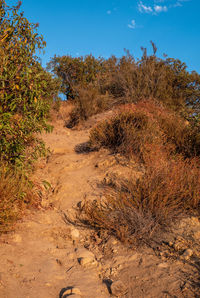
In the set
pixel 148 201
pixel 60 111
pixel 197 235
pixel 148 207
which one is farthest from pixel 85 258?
pixel 60 111

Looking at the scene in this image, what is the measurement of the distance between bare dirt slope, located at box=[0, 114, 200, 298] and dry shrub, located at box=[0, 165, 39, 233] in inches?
7.1

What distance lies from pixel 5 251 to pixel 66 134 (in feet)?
20.7

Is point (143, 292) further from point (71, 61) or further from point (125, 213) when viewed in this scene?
point (71, 61)

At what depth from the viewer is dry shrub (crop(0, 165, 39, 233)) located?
3387mm

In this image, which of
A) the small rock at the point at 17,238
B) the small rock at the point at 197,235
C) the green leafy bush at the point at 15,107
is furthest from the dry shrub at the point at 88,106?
the small rock at the point at 197,235

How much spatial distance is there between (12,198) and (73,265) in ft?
4.09

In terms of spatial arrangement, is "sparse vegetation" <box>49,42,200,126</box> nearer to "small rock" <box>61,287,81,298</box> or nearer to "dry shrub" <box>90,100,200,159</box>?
"dry shrub" <box>90,100,200,159</box>

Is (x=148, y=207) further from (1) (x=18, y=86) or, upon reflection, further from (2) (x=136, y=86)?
(2) (x=136, y=86)

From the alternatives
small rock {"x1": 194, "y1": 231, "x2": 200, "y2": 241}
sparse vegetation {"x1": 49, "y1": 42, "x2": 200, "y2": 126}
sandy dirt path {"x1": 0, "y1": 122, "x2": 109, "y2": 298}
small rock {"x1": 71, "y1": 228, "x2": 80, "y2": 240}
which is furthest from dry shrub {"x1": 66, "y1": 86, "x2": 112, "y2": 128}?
small rock {"x1": 194, "y1": 231, "x2": 200, "y2": 241}

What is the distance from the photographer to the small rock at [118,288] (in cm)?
260

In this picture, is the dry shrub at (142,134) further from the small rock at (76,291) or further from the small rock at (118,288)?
the small rock at (76,291)

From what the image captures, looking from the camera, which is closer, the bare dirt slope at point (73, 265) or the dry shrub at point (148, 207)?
the bare dirt slope at point (73, 265)

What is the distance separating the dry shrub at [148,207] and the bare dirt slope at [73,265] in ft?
0.69

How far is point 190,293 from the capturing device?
2.45 meters
